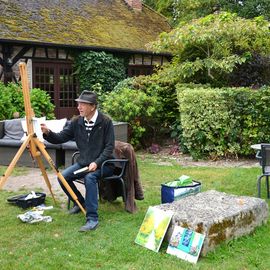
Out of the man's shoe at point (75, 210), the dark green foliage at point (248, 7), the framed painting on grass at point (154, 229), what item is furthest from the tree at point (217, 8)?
the framed painting on grass at point (154, 229)

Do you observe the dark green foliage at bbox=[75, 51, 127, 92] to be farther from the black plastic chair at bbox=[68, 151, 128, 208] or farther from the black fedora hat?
the black fedora hat

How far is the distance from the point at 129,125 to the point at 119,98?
0.72 metres

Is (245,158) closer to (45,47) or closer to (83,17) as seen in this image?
(45,47)

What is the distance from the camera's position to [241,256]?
4168 millimetres

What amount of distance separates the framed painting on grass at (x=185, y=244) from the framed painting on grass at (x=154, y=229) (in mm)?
119

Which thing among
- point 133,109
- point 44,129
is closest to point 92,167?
point 44,129

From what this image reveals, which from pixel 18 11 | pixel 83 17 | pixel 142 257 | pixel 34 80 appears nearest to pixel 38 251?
pixel 142 257

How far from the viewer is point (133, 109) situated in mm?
10711

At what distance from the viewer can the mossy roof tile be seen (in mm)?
14663

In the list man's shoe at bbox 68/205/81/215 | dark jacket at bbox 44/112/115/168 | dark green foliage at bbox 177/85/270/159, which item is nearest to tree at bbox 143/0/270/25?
dark green foliage at bbox 177/85/270/159

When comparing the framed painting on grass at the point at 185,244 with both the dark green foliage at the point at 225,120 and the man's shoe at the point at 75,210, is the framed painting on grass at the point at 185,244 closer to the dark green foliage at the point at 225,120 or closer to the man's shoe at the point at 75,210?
the man's shoe at the point at 75,210

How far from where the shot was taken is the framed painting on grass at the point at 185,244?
407cm

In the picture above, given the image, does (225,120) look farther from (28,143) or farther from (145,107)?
(28,143)

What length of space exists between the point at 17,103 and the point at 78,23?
22.2 feet
